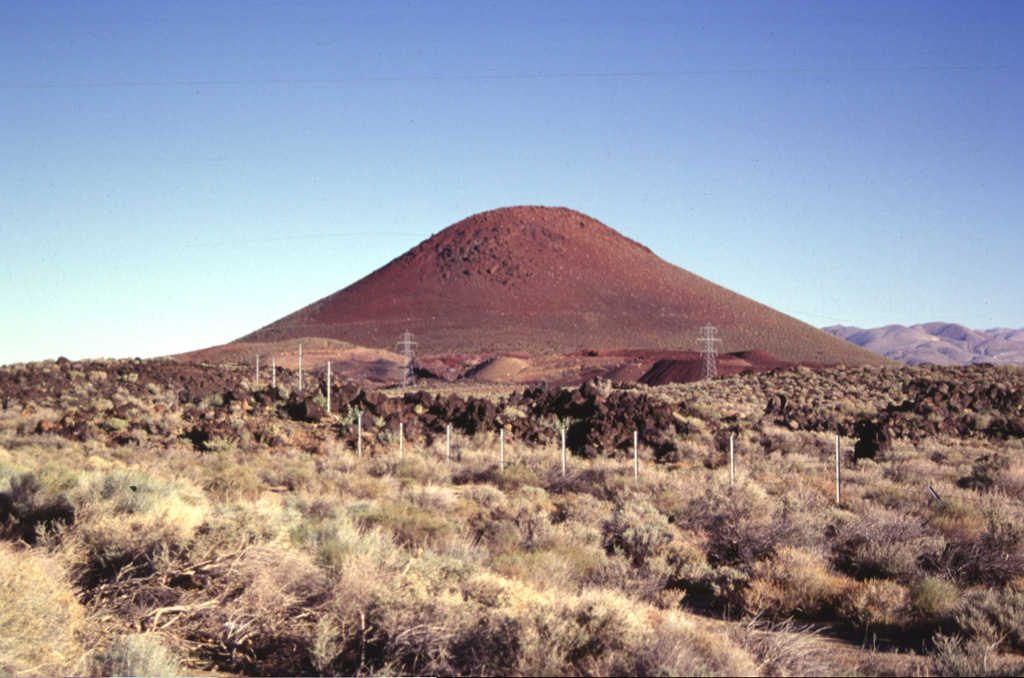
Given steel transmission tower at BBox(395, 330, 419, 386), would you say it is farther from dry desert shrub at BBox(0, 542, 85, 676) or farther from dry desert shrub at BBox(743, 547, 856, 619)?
dry desert shrub at BBox(0, 542, 85, 676)

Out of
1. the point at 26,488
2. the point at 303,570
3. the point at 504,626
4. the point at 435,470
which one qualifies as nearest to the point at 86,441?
the point at 435,470

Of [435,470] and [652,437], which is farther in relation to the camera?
[652,437]

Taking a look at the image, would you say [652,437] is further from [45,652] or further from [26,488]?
[45,652]

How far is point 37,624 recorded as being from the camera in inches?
241

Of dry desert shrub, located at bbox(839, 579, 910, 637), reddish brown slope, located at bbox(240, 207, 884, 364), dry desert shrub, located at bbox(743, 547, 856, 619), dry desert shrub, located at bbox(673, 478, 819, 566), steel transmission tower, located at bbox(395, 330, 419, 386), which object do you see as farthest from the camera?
reddish brown slope, located at bbox(240, 207, 884, 364)

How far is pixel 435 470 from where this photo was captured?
710 inches

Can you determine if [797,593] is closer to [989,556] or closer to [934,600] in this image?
[934,600]

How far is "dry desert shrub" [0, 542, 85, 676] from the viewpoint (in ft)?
19.0

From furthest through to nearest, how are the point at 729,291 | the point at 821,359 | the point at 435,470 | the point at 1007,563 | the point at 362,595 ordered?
1. the point at 729,291
2. the point at 821,359
3. the point at 435,470
4. the point at 1007,563
5. the point at 362,595

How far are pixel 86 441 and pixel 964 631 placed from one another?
20.1 meters

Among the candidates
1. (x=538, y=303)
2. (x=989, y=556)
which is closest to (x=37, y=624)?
(x=989, y=556)

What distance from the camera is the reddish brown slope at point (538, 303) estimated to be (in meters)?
105

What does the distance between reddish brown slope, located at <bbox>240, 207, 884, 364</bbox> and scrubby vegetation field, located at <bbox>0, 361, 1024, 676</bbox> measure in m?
78.6

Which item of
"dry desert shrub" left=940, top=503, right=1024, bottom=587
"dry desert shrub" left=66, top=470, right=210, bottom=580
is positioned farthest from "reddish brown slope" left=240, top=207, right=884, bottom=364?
"dry desert shrub" left=66, top=470, right=210, bottom=580
